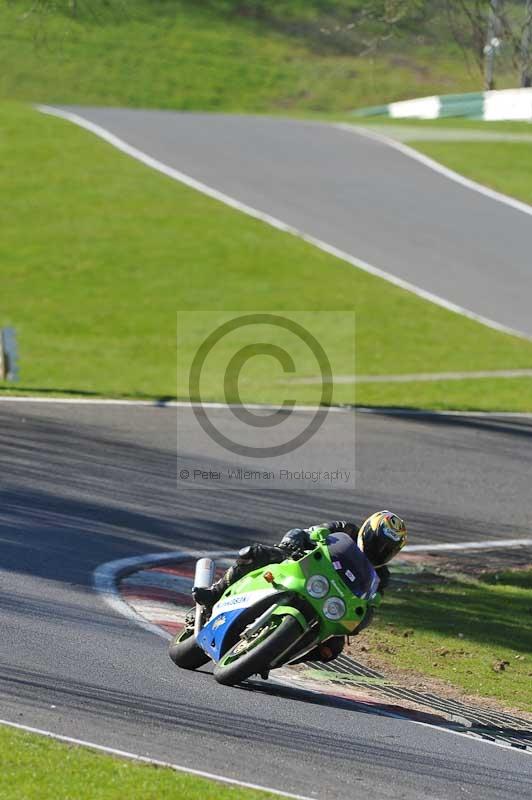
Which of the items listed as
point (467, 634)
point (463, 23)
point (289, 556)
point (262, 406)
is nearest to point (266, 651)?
point (289, 556)

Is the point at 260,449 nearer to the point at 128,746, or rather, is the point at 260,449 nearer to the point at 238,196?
the point at 128,746

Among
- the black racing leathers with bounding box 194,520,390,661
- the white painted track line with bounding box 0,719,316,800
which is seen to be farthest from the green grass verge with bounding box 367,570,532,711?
the white painted track line with bounding box 0,719,316,800

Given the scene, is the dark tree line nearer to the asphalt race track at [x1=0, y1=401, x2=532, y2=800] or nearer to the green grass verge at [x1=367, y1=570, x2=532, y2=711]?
the asphalt race track at [x1=0, y1=401, x2=532, y2=800]

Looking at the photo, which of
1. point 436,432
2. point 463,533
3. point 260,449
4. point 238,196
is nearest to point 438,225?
point 238,196

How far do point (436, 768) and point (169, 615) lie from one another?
12.0ft

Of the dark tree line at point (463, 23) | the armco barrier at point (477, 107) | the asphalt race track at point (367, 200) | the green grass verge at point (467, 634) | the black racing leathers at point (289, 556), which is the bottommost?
the green grass verge at point (467, 634)

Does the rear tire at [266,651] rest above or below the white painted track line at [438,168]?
below

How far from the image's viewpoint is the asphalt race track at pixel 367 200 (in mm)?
28922

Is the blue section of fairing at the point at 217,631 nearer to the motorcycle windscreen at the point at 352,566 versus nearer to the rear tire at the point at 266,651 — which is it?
the rear tire at the point at 266,651

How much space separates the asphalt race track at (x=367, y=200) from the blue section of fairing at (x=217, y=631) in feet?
62.7

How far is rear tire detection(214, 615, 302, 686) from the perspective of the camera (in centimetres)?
786

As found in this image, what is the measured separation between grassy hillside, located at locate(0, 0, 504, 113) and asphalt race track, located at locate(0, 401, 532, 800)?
38559 millimetres

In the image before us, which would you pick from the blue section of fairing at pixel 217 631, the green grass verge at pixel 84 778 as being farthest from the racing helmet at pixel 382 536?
the green grass verge at pixel 84 778

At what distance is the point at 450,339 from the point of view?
25500mm
